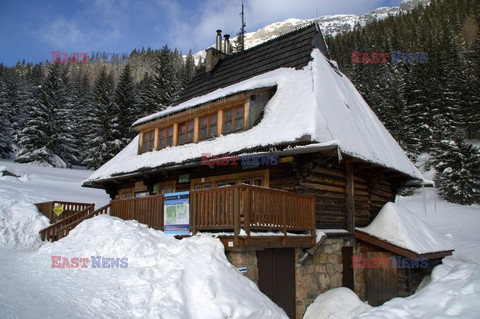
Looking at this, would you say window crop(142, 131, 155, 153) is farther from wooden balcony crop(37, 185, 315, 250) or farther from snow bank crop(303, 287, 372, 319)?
snow bank crop(303, 287, 372, 319)

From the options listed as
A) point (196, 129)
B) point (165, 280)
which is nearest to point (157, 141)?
point (196, 129)

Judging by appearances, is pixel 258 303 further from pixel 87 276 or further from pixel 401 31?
pixel 401 31

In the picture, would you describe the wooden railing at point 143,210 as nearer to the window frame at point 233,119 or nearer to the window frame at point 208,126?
the window frame at point 208,126

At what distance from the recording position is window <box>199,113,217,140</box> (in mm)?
13141

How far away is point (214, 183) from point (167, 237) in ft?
10.9

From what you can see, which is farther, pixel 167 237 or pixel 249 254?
pixel 167 237

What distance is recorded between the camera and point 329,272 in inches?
425

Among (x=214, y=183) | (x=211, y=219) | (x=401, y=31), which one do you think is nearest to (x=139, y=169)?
(x=214, y=183)

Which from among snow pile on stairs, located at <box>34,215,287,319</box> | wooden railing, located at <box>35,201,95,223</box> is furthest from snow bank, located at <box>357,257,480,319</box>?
wooden railing, located at <box>35,201,95,223</box>

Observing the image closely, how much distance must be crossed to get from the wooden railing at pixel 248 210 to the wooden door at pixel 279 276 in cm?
81

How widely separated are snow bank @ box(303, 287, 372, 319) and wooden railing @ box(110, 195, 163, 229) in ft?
16.3

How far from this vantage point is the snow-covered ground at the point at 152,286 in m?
5.09

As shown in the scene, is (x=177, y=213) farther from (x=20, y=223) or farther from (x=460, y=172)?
(x=460, y=172)

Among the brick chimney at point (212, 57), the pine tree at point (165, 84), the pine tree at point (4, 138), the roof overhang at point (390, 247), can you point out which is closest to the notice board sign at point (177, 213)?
the roof overhang at point (390, 247)
